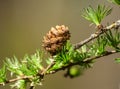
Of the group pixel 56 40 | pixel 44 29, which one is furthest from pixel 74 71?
pixel 44 29

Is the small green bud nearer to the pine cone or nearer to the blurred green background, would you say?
the pine cone

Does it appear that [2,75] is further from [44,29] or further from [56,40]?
[44,29]

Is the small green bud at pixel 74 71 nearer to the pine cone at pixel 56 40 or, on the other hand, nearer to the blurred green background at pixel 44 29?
the pine cone at pixel 56 40

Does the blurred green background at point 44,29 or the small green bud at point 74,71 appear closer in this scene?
the small green bud at point 74,71

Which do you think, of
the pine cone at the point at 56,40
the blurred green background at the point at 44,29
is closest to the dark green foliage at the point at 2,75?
the pine cone at the point at 56,40

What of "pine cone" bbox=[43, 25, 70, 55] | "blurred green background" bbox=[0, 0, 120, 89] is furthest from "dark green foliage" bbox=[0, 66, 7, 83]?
"blurred green background" bbox=[0, 0, 120, 89]

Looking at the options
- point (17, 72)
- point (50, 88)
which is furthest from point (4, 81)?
point (50, 88)

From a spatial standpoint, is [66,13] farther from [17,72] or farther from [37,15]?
[17,72]
